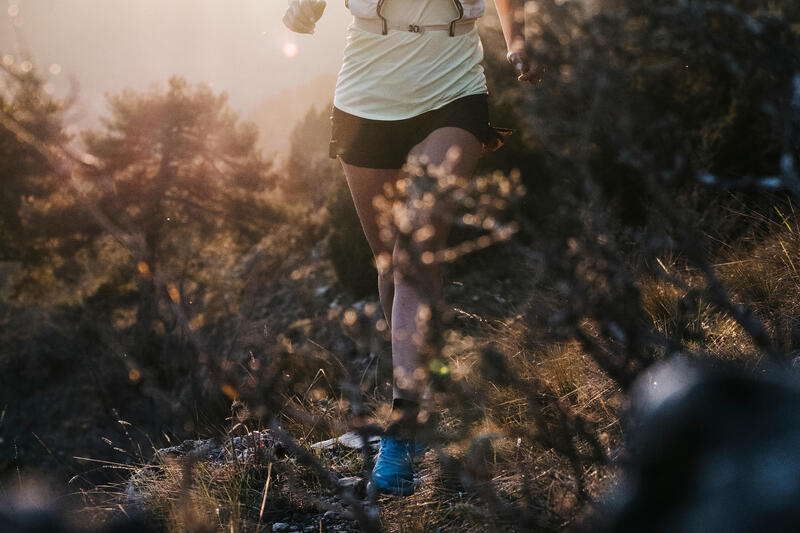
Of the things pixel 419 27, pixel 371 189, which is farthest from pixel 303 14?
pixel 371 189

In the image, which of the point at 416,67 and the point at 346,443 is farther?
the point at 346,443

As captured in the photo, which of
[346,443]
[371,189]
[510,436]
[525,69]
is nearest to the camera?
[510,436]

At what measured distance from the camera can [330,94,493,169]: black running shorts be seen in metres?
2.13

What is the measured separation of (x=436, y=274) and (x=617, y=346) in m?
0.64

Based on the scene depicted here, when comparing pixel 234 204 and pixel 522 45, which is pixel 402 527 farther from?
pixel 234 204

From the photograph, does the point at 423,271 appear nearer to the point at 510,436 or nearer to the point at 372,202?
the point at 372,202

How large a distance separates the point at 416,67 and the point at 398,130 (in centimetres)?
22

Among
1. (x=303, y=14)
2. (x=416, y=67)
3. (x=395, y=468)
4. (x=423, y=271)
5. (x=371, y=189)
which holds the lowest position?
(x=395, y=468)

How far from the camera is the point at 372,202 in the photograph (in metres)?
2.31

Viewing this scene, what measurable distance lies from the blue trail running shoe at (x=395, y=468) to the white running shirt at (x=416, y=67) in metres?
1.11

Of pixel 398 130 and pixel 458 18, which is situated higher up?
pixel 458 18

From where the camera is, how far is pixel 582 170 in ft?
3.10

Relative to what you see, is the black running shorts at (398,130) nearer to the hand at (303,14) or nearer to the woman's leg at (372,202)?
the woman's leg at (372,202)

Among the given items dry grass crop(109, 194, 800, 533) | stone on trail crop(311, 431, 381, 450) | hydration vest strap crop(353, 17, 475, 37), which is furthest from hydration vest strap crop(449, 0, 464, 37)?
stone on trail crop(311, 431, 381, 450)
